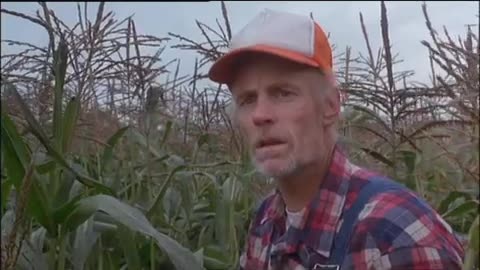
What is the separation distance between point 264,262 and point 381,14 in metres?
0.86

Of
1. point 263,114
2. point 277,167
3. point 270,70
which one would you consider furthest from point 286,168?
point 270,70

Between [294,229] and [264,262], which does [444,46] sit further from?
[264,262]

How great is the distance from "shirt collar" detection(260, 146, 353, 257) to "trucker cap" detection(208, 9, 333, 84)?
0.23 m

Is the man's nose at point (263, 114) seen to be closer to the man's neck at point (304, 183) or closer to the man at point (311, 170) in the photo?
the man at point (311, 170)

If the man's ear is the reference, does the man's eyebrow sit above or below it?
above

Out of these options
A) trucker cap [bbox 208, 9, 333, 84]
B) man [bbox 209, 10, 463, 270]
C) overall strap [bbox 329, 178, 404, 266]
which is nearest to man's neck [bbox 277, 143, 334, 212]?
man [bbox 209, 10, 463, 270]

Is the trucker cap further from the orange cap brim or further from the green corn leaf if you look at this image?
the green corn leaf

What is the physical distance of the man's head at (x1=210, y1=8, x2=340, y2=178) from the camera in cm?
206

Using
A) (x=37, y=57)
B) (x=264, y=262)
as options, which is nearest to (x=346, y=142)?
(x=264, y=262)

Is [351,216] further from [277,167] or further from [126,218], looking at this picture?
[126,218]

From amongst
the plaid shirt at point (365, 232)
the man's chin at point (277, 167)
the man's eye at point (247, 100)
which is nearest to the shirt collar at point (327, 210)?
the plaid shirt at point (365, 232)

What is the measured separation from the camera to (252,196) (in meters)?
3.22

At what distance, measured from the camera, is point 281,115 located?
6.77ft

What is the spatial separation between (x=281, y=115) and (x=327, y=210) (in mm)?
234
